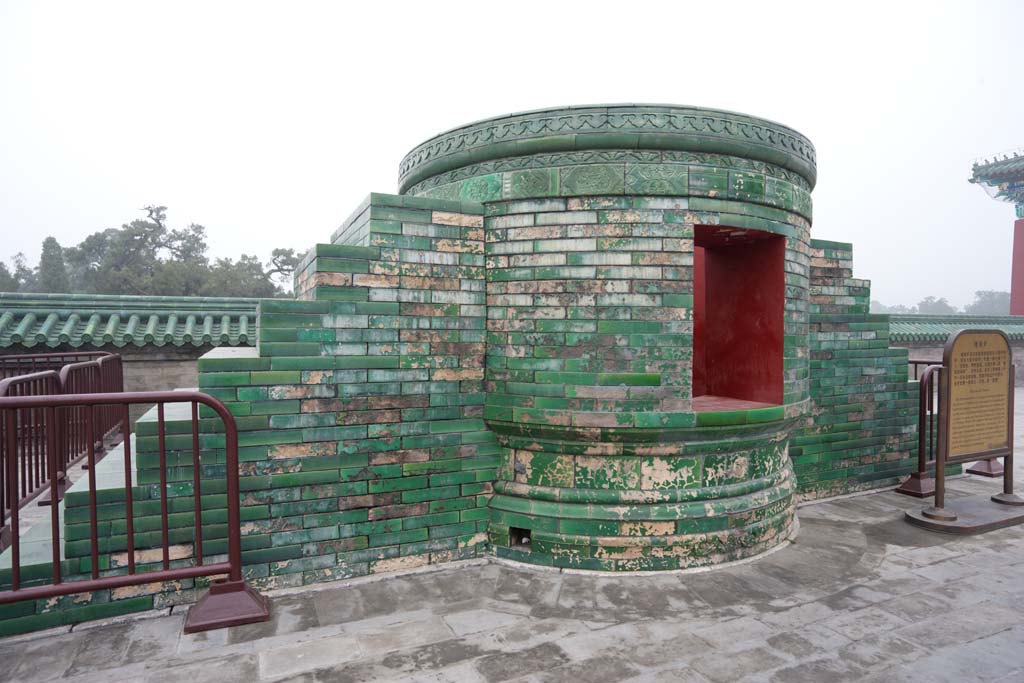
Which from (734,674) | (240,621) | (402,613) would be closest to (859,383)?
(734,674)

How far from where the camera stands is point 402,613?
372 cm

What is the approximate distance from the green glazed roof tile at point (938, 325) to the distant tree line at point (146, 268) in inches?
1034

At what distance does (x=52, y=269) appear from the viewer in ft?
108

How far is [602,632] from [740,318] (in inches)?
123

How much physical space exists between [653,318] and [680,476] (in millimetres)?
1209

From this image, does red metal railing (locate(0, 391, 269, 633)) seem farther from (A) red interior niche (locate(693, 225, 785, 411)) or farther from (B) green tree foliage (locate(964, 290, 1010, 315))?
(B) green tree foliage (locate(964, 290, 1010, 315))

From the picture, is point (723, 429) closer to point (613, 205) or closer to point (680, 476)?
point (680, 476)

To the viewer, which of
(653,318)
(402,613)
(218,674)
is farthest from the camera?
(653,318)

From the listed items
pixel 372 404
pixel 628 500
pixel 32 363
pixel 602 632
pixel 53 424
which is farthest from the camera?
pixel 32 363

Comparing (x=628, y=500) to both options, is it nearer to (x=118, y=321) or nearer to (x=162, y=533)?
(x=162, y=533)

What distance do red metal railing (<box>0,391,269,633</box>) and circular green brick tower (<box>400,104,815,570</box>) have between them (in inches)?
70.4

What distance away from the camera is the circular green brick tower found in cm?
434

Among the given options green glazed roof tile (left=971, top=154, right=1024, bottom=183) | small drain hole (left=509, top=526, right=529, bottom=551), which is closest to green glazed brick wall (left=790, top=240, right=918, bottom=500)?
small drain hole (left=509, top=526, right=529, bottom=551)

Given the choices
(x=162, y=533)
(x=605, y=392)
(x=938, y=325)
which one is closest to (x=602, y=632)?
(x=605, y=392)
